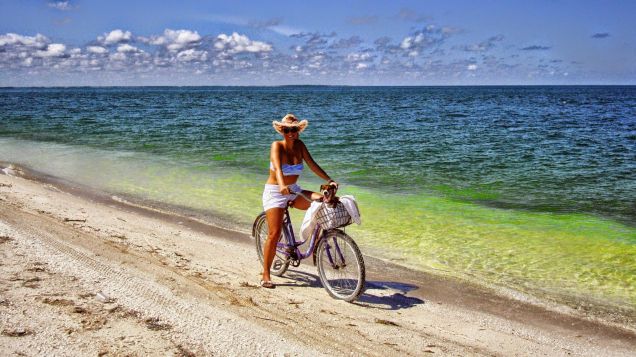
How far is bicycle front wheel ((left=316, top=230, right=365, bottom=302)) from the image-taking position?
6.09 metres

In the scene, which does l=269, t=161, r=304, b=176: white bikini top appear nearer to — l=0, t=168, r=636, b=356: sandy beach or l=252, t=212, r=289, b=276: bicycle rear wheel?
l=252, t=212, r=289, b=276: bicycle rear wheel

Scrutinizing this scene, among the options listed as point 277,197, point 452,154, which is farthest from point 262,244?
point 452,154

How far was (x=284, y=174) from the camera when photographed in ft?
20.5

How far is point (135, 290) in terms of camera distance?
19.7 feet

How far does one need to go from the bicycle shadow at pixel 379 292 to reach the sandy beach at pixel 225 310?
0.05 feet

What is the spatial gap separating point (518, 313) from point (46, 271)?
6.03 m

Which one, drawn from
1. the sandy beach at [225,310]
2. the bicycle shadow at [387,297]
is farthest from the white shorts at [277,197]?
the bicycle shadow at [387,297]

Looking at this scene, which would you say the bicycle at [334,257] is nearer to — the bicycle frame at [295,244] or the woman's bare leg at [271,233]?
the bicycle frame at [295,244]

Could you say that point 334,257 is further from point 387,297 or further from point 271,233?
point 387,297

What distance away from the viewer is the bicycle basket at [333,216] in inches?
235

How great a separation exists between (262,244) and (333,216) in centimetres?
190

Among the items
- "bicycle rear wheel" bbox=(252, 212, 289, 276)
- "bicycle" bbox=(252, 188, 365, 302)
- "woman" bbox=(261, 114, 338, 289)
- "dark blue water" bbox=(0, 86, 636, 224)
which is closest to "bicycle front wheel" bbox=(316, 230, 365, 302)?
"bicycle" bbox=(252, 188, 365, 302)

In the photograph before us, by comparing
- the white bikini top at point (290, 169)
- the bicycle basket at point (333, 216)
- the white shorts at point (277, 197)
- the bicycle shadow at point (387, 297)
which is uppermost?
the white bikini top at point (290, 169)

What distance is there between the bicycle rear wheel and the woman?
0.56m
